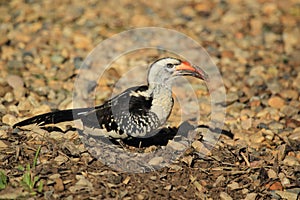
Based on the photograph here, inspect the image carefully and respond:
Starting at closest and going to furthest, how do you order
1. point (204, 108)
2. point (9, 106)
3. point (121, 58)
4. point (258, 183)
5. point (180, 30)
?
1. point (258, 183)
2. point (9, 106)
3. point (204, 108)
4. point (121, 58)
5. point (180, 30)

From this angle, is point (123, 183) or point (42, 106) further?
point (42, 106)

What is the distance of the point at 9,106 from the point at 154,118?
6.21ft

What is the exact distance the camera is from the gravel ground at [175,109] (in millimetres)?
4891

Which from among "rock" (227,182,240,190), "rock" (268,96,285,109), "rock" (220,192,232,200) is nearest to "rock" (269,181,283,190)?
"rock" (227,182,240,190)

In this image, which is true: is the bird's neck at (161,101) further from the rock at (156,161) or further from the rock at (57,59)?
the rock at (57,59)

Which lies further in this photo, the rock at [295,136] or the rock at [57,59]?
the rock at [57,59]

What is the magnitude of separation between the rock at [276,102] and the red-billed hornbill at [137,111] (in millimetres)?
1539

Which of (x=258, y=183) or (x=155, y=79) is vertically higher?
(x=155, y=79)

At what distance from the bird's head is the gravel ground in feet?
2.20

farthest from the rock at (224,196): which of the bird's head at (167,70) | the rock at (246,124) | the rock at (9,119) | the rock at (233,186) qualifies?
the rock at (9,119)

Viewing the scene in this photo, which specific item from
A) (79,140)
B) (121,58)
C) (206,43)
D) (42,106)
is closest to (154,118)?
(79,140)

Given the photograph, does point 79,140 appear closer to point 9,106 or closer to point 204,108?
point 9,106

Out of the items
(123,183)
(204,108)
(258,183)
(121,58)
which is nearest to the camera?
(123,183)

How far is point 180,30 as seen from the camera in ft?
27.6
